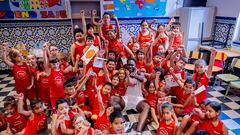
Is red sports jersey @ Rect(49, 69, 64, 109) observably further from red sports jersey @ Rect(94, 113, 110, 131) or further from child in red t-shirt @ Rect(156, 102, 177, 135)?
child in red t-shirt @ Rect(156, 102, 177, 135)

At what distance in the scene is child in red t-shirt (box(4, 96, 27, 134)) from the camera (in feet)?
7.74

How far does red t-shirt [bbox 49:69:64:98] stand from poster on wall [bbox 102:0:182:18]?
9.21 ft

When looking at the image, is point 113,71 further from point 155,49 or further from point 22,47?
point 22,47

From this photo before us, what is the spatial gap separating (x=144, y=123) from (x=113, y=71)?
91cm

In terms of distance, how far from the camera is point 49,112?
3.08 meters

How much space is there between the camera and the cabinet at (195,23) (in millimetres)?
4969

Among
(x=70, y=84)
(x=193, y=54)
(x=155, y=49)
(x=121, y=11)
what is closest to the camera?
(x=70, y=84)

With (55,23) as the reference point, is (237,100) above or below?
below

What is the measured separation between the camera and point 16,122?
2412 millimetres

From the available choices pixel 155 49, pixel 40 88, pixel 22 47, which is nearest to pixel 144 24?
pixel 155 49

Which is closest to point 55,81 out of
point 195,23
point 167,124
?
point 167,124

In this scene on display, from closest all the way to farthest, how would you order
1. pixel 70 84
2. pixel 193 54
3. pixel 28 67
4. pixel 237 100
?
pixel 70 84 → pixel 28 67 → pixel 237 100 → pixel 193 54

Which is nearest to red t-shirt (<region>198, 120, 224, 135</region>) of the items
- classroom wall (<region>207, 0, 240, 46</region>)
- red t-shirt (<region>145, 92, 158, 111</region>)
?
red t-shirt (<region>145, 92, 158, 111</region>)

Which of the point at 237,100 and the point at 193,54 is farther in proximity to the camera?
the point at 193,54
